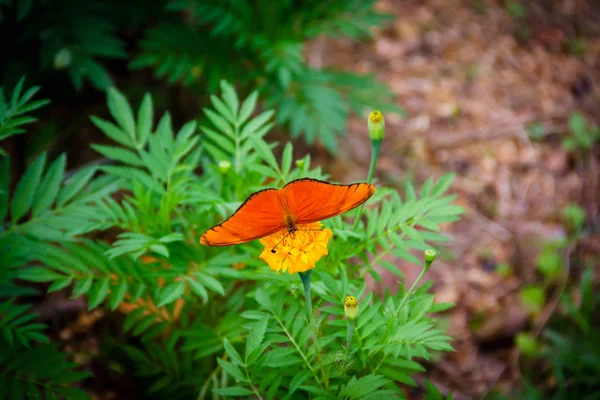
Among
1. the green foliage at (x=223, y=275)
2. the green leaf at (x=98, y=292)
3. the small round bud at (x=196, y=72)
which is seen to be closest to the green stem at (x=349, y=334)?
the green foliage at (x=223, y=275)

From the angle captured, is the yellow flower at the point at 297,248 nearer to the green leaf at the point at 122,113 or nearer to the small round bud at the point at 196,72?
the green leaf at the point at 122,113

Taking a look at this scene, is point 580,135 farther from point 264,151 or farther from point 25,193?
point 25,193

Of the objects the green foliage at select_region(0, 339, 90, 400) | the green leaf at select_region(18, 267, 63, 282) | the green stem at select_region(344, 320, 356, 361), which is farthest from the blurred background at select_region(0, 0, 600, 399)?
the green stem at select_region(344, 320, 356, 361)

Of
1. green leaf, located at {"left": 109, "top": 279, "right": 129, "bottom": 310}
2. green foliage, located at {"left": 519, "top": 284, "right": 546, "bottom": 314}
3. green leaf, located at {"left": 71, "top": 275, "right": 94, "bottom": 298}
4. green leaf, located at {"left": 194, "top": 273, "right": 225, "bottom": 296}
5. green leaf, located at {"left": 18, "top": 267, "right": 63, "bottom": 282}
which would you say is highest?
green leaf, located at {"left": 194, "top": 273, "right": 225, "bottom": 296}

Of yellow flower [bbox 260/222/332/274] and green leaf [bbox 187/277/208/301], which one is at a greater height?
yellow flower [bbox 260/222/332/274]

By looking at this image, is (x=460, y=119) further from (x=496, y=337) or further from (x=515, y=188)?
(x=496, y=337)

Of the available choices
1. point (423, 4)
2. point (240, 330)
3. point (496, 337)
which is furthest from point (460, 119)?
point (240, 330)

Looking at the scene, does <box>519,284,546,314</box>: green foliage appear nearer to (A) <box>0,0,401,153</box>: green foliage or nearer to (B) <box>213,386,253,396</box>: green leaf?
(A) <box>0,0,401,153</box>: green foliage
